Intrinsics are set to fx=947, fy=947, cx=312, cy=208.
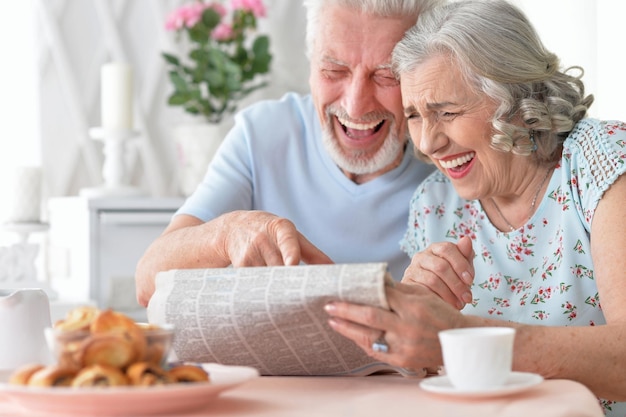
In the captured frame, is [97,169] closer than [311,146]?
No

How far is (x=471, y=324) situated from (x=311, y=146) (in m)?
0.79

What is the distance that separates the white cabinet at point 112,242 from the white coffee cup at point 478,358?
163 cm

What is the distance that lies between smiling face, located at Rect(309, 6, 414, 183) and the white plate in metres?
0.82

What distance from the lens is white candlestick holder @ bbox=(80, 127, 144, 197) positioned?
2.43 m

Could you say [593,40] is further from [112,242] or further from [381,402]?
[381,402]

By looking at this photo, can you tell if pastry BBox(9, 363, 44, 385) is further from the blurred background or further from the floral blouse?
the blurred background

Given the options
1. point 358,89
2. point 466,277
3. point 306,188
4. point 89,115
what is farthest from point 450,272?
point 89,115

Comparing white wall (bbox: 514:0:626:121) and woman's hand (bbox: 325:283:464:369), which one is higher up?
white wall (bbox: 514:0:626:121)

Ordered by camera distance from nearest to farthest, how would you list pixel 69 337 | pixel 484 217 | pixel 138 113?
pixel 69 337 < pixel 484 217 < pixel 138 113

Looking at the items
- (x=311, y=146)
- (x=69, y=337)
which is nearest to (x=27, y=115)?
(x=311, y=146)

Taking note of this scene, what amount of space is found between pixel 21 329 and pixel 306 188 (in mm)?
783

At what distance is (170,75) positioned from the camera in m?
2.55

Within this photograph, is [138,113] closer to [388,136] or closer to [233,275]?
[388,136]

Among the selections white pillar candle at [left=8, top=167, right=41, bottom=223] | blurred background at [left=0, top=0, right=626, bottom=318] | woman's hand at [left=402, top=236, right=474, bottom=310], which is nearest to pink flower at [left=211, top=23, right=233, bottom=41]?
blurred background at [left=0, top=0, right=626, bottom=318]
